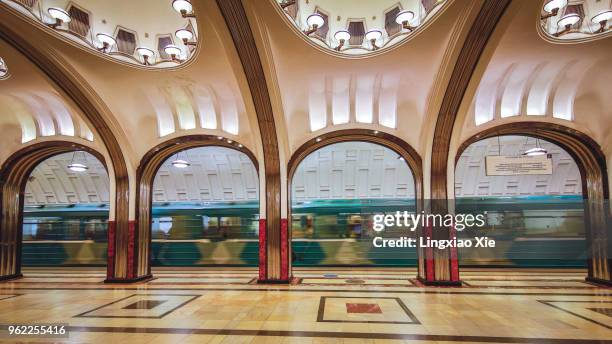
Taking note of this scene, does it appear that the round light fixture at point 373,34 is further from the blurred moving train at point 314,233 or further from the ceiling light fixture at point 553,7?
the blurred moving train at point 314,233

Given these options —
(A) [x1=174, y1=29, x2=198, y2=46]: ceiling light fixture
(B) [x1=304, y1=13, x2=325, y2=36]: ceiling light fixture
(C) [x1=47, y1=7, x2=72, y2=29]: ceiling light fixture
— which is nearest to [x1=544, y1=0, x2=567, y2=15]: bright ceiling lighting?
(B) [x1=304, y1=13, x2=325, y2=36]: ceiling light fixture

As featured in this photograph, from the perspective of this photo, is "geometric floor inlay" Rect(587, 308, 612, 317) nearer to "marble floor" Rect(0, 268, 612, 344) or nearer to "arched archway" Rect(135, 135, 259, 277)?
"marble floor" Rect(0, 268, 612, 344)

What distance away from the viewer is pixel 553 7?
18.2 feet

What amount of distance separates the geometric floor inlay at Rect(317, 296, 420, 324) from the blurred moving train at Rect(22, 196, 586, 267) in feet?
12.9

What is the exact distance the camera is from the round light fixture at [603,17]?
5.66 m

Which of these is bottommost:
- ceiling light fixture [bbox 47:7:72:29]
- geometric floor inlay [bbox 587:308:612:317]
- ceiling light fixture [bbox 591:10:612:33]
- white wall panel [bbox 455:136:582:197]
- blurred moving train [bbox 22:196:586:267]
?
geometric floor inlay [bbox 587:308:612:317]

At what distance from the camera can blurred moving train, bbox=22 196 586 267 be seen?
10.5 metres

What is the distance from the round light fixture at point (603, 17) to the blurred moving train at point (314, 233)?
6.05m

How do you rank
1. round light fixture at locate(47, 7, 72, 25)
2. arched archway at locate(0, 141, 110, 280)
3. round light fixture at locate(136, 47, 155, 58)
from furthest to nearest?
1. arched archway at locate(0, 141, 110, 280)
2. round light fixture at locate(136, 47, 155, 58)
3. round light fixture at locate(47, 7, 72, 25)

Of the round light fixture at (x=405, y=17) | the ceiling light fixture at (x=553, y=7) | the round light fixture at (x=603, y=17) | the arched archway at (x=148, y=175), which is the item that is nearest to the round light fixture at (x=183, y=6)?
the round light fixture at (x=405, y=17)

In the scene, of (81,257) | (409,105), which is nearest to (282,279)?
(409,105)

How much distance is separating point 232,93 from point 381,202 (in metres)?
5.82

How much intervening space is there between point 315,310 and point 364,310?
0.84 metres

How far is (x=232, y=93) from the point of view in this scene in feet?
26.6
